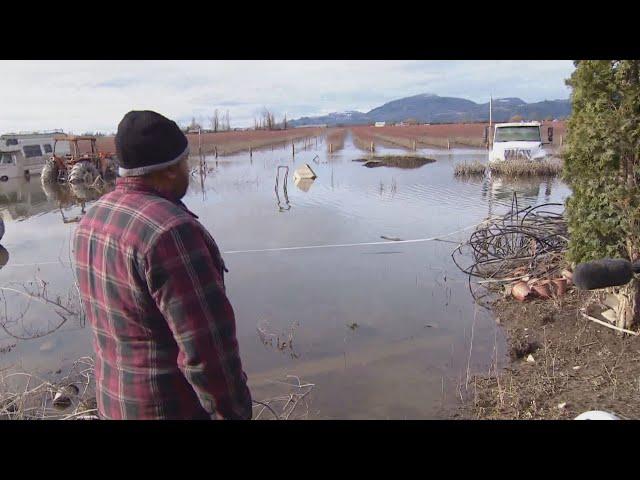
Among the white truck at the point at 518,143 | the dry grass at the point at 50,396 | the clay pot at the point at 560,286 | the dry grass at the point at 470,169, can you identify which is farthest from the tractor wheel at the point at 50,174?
the clay pot at the point at 560,286

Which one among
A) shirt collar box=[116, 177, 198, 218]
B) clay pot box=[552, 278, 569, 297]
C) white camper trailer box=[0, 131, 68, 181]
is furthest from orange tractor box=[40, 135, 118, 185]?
shirt collar box=[116, 177, 198, 218]

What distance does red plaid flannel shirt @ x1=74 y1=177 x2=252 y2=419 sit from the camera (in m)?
1.65

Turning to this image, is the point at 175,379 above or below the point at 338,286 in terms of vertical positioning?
above

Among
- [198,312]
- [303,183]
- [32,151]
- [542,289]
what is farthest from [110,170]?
[198,312]

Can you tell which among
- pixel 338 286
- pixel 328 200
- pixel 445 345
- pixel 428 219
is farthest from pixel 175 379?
pixel 328 200

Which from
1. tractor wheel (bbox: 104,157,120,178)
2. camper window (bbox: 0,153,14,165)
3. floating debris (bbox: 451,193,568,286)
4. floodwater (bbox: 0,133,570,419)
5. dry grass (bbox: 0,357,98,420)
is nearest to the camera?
dry grass (bbox: 0,357,98,420)

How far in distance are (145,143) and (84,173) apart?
22.5 m

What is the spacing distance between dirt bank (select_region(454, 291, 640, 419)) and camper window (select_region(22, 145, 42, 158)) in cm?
3125

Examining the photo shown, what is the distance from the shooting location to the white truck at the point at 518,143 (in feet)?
65.3

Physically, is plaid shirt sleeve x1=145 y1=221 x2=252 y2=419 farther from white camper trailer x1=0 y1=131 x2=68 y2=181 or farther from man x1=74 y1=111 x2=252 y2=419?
white camper trailer x1=0 y1=131 x2=68 y2=181

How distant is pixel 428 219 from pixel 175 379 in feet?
35.2

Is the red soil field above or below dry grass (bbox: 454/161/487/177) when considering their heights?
above
